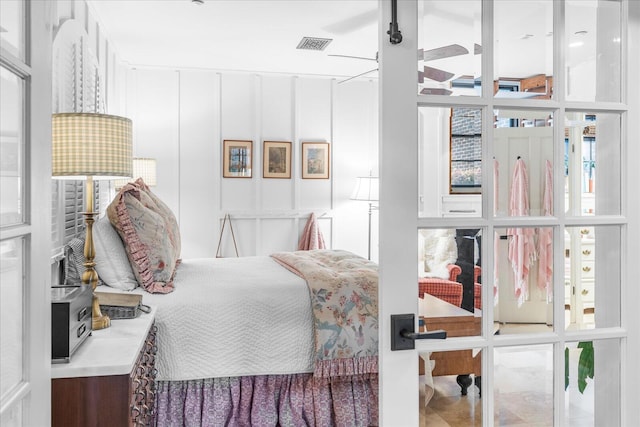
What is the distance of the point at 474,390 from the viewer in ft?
4.69

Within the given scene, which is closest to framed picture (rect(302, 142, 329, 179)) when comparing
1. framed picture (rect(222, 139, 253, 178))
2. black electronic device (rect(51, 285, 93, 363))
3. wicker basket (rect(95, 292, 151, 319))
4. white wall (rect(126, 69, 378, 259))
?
white wall (rect(126, 69, 378, 259))

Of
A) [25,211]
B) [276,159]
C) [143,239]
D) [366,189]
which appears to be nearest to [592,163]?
[25,211]

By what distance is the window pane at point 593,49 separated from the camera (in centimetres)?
148

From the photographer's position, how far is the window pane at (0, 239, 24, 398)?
952 mm

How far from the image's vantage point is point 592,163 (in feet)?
5.03

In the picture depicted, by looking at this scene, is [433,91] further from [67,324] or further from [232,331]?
[232,331]

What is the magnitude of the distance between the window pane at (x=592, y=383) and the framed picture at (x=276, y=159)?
4.76m

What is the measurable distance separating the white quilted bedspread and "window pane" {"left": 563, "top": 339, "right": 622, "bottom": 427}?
4.57 ft

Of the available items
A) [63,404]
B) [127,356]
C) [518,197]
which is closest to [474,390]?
[518,197]

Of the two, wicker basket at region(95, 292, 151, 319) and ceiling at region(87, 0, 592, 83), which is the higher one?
ceiling at region(87, 0, 592, 83)

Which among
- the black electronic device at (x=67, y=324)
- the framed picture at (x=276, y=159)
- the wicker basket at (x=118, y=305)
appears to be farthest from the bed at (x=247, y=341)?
the framed picture at (x=276, y=159)

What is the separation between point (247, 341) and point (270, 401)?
0.35 m

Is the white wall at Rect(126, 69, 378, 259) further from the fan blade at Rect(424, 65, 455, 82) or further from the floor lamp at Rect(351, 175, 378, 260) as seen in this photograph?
the fan blade at Rect(424, 65, 455, 82)

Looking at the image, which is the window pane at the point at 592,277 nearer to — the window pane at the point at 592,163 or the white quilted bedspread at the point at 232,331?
the window pane at the point at 592,163
